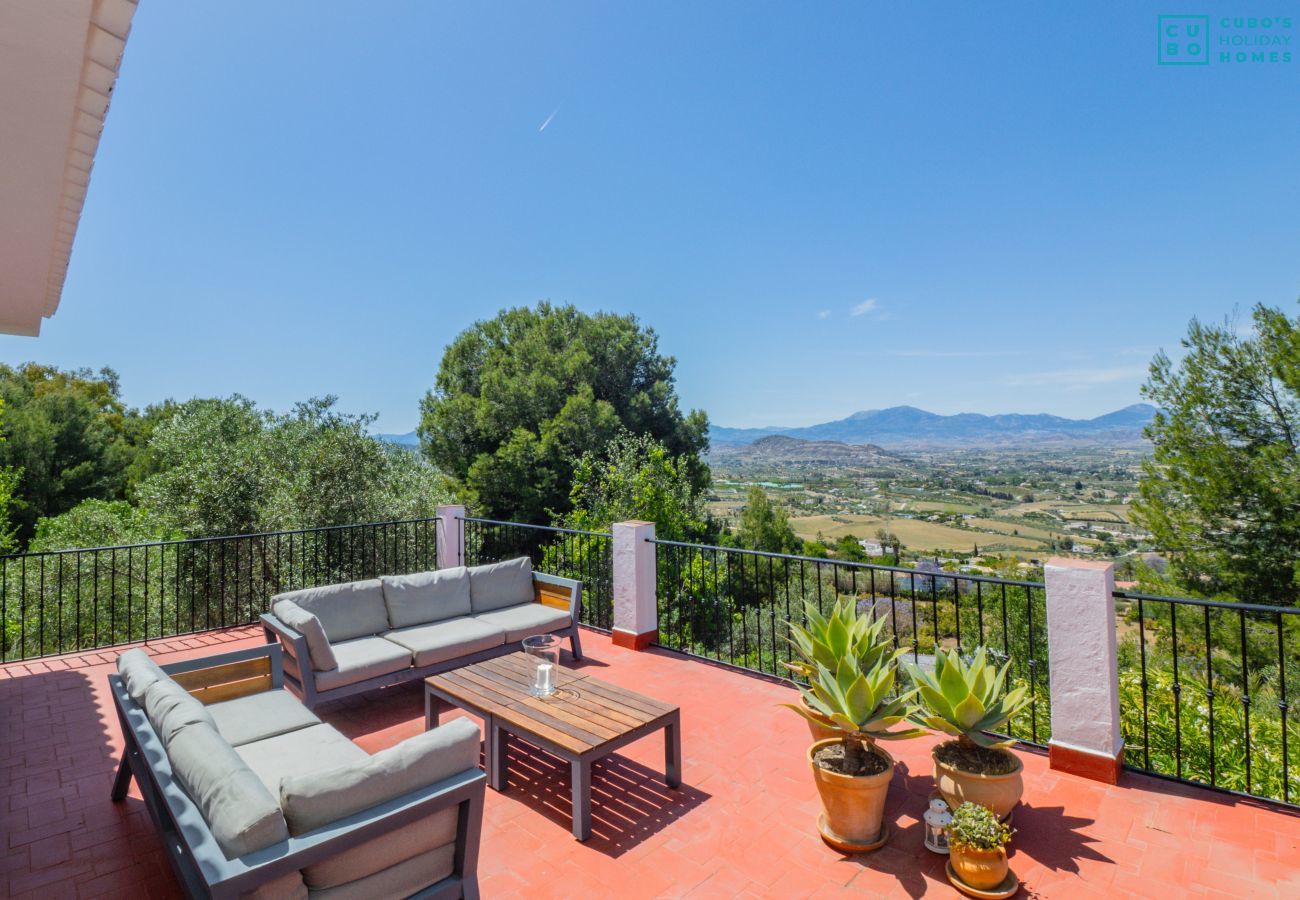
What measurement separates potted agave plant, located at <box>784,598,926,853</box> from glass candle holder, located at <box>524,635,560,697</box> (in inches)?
51.3

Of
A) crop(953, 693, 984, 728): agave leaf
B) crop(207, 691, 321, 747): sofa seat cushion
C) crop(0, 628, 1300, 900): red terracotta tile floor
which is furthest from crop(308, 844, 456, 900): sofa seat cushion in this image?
crop(953, 693, 984, 728): agave leaf

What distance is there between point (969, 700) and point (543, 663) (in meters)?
2.03

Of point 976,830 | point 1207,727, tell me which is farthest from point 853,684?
point 1207,727

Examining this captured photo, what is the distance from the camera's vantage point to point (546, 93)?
1188cm

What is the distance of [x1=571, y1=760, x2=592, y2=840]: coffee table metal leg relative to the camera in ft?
8.49

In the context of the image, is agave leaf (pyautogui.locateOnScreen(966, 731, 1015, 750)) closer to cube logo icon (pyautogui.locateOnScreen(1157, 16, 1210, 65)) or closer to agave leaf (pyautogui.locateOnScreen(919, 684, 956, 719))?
agave leaf (pyautogui.locateOnScreen(919, 684, 956, 719))

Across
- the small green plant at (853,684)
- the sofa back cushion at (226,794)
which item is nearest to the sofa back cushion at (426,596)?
the sofa back cushion at (226,794)

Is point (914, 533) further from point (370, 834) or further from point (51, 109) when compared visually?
point (51, 109)

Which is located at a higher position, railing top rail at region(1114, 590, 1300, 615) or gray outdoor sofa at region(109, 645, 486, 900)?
railing top rail at region(1114, 590, 1300, 615)

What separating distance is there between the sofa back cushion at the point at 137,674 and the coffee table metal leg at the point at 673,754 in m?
2.23

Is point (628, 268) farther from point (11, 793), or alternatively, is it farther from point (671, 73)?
point (11, 793)

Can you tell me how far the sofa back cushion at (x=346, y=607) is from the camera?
4043 millimetres

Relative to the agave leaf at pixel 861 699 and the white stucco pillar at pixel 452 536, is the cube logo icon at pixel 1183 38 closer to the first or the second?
the agave leaf at pixel 861 699

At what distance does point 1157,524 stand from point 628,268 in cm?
2069
